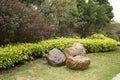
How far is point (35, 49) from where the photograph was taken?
8.68m

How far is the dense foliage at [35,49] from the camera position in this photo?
7430mm

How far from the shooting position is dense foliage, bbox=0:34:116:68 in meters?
7.43

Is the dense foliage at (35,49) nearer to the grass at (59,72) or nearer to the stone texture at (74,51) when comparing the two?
the grass at (59,72)

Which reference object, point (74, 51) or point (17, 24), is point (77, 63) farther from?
point (17, 24)

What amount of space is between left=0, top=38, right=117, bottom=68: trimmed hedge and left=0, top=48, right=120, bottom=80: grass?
11.8 inches

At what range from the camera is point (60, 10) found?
12414 mm

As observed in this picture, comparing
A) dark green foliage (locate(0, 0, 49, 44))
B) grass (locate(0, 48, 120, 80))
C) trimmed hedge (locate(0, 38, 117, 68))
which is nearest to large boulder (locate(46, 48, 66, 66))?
grass (locate(0, 48, 120, 80))

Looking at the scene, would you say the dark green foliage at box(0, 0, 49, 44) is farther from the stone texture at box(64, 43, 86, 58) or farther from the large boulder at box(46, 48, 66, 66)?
the stone texture at box(64, 43, 86, 58)

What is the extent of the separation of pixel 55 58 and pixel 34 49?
0.93 meters

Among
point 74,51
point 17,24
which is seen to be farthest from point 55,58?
point 17,24

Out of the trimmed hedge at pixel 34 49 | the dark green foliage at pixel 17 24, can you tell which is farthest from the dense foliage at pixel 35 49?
the dark green foliage at pixel 17 24

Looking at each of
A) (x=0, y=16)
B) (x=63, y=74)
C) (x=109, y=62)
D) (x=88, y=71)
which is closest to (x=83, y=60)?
(x=88, y=71)

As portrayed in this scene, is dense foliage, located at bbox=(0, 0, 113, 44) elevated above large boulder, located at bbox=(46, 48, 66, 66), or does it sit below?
above

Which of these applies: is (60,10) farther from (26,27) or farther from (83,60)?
(83,60)
